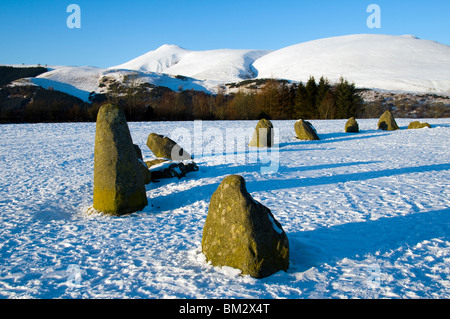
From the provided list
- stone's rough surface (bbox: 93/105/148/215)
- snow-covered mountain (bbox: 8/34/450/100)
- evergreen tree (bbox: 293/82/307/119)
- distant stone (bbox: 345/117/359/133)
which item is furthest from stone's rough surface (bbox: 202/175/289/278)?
snow-covered mountain (bbox: 8/34/450/100)

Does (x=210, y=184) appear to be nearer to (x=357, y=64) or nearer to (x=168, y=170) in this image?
(x=168, y=170)

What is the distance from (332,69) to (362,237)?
117m

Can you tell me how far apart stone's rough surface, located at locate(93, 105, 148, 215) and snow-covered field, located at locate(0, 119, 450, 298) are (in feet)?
1.28

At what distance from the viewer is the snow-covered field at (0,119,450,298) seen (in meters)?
4.15

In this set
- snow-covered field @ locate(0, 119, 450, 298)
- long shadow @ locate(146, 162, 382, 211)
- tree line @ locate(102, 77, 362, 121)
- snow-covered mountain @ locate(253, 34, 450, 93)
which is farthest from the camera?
snow-covered mountain @ locate(253, 34, 450, 93)

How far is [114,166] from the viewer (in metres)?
7.33

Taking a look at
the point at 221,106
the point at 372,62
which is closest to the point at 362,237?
the point at 221,106

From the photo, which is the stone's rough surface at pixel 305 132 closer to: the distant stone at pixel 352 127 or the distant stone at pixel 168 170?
the distant stone at pixel 352 127

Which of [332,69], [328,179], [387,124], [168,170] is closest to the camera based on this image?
[328,179]

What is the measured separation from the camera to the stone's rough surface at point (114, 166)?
7.35m

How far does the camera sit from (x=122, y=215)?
24.5ft

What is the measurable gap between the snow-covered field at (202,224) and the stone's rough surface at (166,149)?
139 centimetres

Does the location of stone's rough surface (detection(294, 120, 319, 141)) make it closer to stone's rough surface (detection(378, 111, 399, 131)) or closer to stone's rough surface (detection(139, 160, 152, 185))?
stone's rough surface (detection(378, 111, 399, 131))
